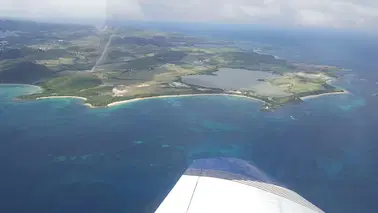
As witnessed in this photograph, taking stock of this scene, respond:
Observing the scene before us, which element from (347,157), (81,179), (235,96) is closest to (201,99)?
(235,96)

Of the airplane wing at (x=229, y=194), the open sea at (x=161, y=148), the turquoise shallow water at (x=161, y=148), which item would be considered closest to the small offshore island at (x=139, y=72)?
the open sea at (x=161, y=148)

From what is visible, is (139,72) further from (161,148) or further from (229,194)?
(229,194)

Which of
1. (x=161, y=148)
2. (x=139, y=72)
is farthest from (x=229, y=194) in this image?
(x=139, y=72)

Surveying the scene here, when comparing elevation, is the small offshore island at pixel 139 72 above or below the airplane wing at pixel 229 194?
above

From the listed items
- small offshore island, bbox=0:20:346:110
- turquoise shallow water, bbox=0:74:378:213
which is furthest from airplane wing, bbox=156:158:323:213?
small offshore island, bbox=0:20:346:110

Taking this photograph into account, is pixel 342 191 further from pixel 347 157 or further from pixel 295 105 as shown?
pixel 295 105

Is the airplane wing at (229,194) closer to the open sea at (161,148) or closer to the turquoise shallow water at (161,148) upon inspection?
the turquoise shallow water at (161,148)

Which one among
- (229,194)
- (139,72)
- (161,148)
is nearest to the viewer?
(229,194)
